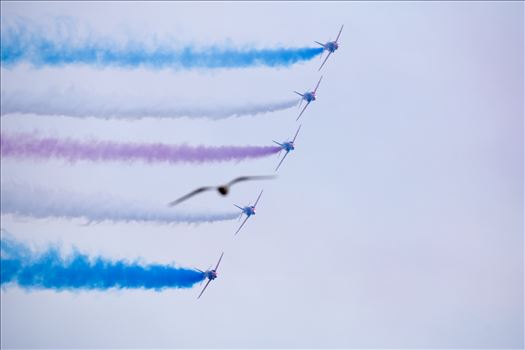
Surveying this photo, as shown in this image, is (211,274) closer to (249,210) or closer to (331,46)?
(249,210)

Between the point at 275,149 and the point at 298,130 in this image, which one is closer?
the point at 275,149

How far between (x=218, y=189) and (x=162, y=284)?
20.8 m

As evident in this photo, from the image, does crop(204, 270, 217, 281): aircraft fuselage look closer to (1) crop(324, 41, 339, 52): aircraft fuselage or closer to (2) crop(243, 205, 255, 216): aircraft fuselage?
(2) crop(243, 205, 255, 216): aircraft fuselage

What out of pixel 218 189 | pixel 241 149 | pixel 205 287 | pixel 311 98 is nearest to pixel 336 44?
pixel 311 98

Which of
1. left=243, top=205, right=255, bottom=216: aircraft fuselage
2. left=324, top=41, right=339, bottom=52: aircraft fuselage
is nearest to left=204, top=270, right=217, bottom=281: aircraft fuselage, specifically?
left=243, top=205, right=255, bottom=216: aircraft fuselage

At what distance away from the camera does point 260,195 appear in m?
66.7

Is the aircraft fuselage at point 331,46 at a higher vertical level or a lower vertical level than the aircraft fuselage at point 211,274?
higher

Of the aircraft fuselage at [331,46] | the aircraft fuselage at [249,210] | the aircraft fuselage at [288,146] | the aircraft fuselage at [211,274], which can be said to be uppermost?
the aircraft fuselage at [331,46]

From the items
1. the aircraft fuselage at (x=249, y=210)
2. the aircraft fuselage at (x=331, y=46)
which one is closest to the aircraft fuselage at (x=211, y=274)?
the aircraft fuselage at (x=249, y=210)

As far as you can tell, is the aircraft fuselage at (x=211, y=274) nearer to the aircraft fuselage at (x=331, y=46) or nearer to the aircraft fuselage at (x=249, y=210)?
the aircraft fuselage at (x=249, y=210)

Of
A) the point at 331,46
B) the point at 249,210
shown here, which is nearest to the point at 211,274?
the point at 249,210

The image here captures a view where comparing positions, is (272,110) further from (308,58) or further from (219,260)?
(219,260)

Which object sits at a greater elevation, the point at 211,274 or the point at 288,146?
the point at 288,146

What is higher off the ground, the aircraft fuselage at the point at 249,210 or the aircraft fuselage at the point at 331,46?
the aircraft fuselage at the point at 331,46
